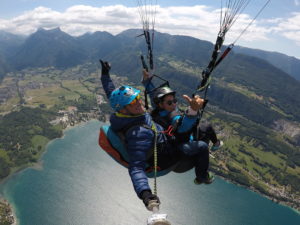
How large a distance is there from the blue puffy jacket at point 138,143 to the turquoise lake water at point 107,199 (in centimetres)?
4048

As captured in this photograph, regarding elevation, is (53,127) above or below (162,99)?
below

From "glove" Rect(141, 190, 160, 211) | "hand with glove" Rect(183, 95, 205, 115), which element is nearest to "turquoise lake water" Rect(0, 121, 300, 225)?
"hand with glove" Rect(183, 95, 205, 115)

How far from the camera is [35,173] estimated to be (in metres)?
55.6

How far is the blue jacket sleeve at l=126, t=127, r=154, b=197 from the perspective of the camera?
2987 millimetres

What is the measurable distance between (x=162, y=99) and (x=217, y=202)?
51.0 m

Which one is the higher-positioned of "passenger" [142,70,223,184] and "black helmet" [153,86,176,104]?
"black helmet" [153,86,176,104]

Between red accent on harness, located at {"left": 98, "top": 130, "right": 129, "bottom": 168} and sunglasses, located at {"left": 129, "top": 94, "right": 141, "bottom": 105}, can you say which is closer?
sunglasses, located at {"left": 129, "top": 94, "right": 141, "bottom": 105}

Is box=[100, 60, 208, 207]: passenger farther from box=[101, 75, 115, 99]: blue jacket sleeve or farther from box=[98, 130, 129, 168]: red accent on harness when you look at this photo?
box=[98, 130, 129, 168]: red accent on harness

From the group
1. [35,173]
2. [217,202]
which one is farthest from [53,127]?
[217,202]

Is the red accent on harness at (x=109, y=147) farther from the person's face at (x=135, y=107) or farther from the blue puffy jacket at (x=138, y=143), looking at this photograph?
the person's face at (x=135, y=107)

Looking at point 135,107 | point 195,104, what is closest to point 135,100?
point 135,107

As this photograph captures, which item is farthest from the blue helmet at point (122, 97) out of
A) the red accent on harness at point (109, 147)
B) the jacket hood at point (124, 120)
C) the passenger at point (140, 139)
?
the red accent on harness at point (109, 147)

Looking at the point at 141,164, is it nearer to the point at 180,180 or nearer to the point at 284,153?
the point at 180,180

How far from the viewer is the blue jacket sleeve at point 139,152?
2.99 metres
